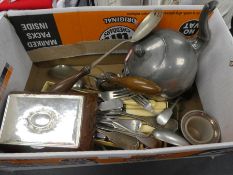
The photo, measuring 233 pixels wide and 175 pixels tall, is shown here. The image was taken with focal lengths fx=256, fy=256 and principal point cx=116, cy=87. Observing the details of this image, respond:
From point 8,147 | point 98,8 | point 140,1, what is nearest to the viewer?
point 8,147

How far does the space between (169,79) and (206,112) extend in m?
0.14

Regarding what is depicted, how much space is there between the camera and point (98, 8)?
0.56 meters

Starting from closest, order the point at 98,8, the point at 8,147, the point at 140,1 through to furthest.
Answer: the point at 8,147
the point at 98,8
the point at 140,1

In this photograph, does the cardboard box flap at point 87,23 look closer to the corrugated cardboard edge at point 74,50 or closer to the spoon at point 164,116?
the corrugated cardboard edge at point 74,50

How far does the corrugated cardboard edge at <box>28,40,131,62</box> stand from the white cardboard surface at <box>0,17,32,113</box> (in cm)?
3

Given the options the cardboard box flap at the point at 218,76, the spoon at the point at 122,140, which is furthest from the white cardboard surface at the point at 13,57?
the cardboard box flap at the point at 218,76

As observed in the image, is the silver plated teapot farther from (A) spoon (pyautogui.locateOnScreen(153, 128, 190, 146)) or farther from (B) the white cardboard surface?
(B) the white cardboard surface

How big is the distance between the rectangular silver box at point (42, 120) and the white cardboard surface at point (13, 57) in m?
0.05

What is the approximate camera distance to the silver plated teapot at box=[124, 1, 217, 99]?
0.52 meters

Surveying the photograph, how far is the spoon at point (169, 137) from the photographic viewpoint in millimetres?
494

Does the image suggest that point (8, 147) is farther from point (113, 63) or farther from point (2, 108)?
point (113, 63)

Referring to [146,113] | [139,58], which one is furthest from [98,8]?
[146,113]

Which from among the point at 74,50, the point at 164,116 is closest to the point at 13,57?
the point at 74,50

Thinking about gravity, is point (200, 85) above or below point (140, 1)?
below
